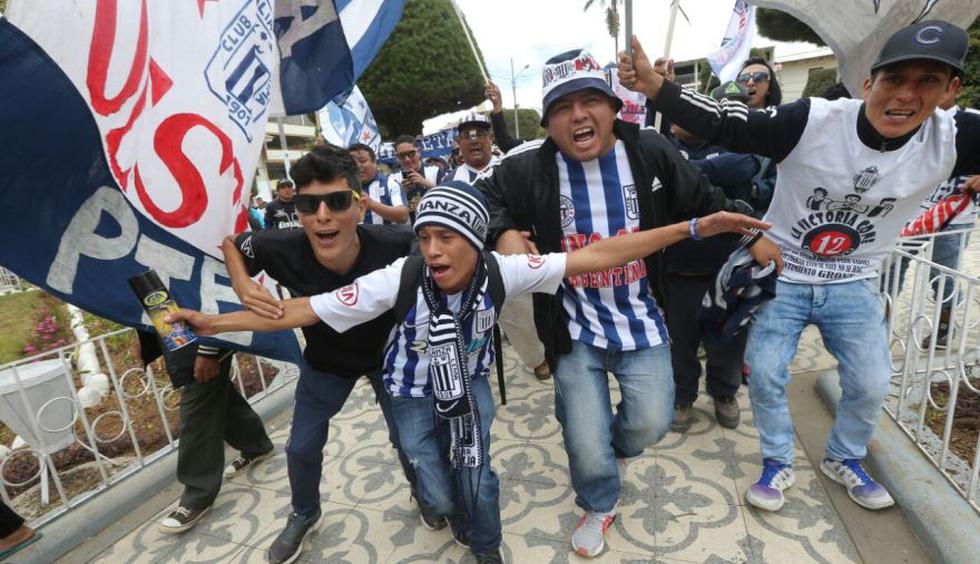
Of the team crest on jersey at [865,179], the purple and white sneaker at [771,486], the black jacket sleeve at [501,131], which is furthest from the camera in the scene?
the black jacket sleeve at [501,131]

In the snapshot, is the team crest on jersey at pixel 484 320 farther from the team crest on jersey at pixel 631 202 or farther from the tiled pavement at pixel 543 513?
the tiled pavement at pixel 543 513

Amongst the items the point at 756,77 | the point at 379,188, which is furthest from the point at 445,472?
the point at 379,188

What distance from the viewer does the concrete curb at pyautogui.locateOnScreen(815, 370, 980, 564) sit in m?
2.20

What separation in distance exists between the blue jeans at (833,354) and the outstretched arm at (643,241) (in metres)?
0.63

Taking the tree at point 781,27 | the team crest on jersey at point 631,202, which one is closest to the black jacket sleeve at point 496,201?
the team crest on jersey at point 631,202

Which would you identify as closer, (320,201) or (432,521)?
(320,201)

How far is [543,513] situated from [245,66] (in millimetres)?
2788

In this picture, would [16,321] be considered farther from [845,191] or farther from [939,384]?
[939,384]

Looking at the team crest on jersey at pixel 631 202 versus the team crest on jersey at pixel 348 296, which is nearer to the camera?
the team crest on jersey at pixel 348 296

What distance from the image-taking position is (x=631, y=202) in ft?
7.80

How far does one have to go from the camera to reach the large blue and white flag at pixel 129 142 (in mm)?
1879

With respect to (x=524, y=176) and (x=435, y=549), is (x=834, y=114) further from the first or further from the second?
(x=435, y=549)

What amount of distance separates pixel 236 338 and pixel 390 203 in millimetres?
3012

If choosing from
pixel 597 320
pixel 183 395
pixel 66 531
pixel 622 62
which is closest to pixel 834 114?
pixel 622 62
